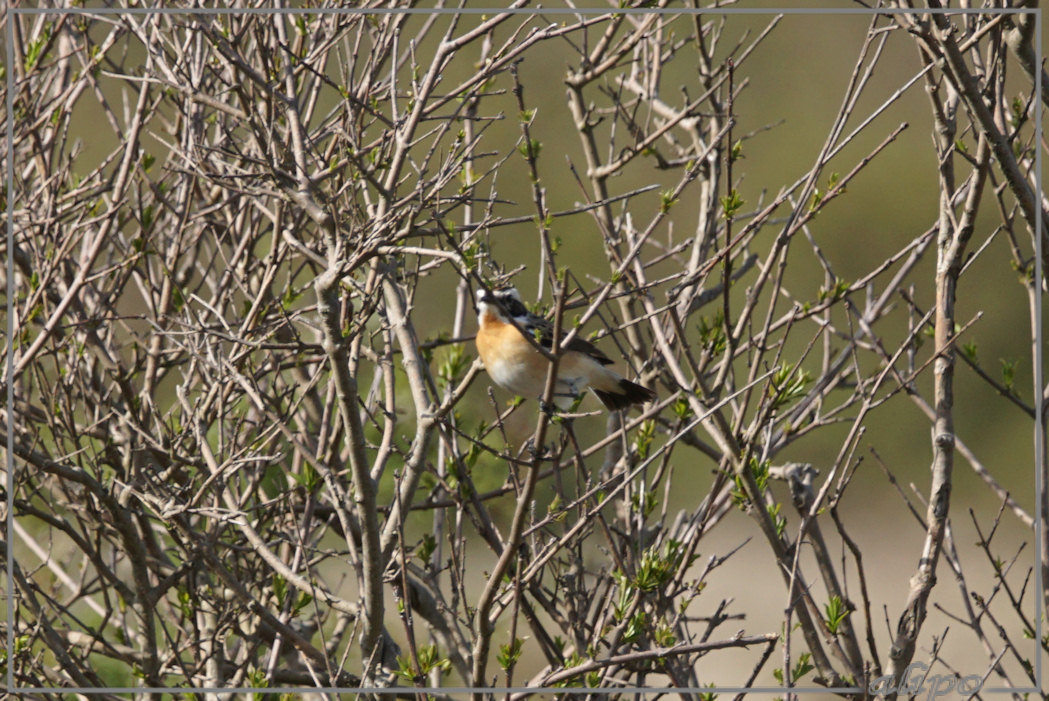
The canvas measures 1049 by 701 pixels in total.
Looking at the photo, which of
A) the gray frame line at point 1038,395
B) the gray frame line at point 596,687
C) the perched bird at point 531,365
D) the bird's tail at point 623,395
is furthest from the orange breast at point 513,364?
the gray frame line at point 1038,395

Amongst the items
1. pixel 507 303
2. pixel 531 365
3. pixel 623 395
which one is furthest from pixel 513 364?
pixel 623 395

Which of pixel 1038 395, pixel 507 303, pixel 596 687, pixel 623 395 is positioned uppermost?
pixel 507 303

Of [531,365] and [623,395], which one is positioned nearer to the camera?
[531,365]

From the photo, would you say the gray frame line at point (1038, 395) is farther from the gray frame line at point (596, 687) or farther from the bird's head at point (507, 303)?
the bird's head at point (507, 303)

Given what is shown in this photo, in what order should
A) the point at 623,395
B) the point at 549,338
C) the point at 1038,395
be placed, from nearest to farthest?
the point at 549,338 < the point at 1038,395 < the point at 623,395

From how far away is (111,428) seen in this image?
317 cm

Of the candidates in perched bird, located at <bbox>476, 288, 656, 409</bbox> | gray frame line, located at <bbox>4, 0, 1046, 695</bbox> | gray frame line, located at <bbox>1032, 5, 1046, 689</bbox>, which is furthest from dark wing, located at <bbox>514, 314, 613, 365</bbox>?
gray frame line, located at <bbox>1032, 5, 1046, 689</bbox>

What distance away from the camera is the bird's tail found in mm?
2908

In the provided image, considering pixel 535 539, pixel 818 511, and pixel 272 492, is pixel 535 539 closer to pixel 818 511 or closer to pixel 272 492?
pixel 818 511

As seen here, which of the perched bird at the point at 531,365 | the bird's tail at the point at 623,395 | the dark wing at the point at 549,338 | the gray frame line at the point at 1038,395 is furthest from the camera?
the bird's tail at the point at 623,395

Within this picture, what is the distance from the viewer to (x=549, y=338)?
90.0 inches

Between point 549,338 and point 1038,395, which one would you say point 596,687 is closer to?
point 549,338

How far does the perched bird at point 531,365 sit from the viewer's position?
2.65 m

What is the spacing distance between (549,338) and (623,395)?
28.3 inches
